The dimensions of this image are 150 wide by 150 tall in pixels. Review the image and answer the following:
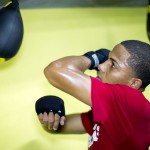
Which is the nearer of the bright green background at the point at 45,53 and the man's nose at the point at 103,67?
the man's nose at the point at 103,67

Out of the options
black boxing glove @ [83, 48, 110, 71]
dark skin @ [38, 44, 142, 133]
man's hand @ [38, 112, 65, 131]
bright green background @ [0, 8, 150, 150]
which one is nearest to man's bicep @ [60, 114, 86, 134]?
dark skin @ [38, 44, 142, 133]

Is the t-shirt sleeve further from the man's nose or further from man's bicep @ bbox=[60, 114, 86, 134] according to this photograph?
the man's nose

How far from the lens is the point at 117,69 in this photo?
1.13m

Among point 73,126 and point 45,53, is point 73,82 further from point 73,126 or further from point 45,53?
point 45,53

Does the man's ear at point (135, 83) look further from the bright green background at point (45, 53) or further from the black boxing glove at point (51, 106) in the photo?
the bright green background at point (45, 53)

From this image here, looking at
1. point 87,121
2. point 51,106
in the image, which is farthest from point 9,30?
point 87,121

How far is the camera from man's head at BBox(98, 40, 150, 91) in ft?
3.70

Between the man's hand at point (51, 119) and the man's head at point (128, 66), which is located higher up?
the man's head at point (128, 66)

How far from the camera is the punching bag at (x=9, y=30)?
139 cm

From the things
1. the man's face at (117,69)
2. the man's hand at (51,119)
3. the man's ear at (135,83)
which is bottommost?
the man's hand at (51,119)

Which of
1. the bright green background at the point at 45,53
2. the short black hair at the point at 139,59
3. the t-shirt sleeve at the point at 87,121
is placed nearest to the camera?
the short black hair at the point at 139,59

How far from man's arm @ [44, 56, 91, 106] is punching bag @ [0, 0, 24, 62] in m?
0.43

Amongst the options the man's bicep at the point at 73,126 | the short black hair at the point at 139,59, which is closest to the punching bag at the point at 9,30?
the man's bicep at the point at 73,126

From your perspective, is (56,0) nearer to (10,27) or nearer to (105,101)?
(10,27)
